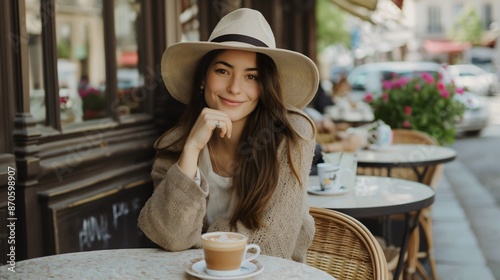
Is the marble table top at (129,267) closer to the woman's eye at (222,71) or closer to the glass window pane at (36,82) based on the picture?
the woman's eye at (222,71)

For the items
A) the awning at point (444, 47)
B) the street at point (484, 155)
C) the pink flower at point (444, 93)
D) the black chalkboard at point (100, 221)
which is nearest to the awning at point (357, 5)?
the pink flower at point (444, 93)

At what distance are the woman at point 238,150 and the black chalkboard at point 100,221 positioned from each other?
0.97 meters

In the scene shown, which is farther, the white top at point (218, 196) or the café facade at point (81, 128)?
the café facade at point (81, 128)

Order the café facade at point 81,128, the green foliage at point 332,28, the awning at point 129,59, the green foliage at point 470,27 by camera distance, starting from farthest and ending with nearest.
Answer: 1. the green foliage at point 470,27
2. the green foliage at point 332,28
3. the awning at point 129,59
4. the café facade at point 81,128

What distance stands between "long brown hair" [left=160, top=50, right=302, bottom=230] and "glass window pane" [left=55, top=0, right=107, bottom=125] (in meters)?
1.32

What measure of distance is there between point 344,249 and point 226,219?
404mm

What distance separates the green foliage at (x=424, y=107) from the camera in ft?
20.4

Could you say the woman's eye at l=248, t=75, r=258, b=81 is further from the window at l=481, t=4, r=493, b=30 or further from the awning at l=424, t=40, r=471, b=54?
the window at l=481, t=4, r=493, b=30

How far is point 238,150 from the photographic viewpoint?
7.79ft

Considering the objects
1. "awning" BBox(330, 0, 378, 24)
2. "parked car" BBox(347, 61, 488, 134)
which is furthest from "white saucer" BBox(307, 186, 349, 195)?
"parked car" BBox(347, 61, 488, 134)

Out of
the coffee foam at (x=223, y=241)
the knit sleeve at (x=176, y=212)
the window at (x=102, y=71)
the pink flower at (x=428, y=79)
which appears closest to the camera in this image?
the coffee foam at (x=223, y=241)

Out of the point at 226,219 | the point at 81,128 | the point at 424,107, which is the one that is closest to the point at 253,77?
the point at 226,219

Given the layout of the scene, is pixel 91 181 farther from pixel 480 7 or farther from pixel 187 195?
pixel 480 7

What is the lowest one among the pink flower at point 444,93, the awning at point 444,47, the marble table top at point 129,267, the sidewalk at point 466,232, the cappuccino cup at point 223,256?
the sidewalk at point 466,232
